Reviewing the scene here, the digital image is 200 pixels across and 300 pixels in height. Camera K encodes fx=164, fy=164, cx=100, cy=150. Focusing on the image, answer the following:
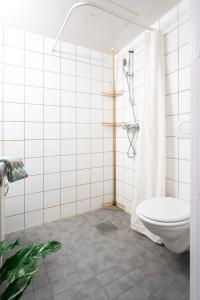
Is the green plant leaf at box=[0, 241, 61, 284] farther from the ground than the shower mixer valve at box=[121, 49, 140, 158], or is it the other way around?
the shower mixer valve at box=[121, 49, 140, 158]

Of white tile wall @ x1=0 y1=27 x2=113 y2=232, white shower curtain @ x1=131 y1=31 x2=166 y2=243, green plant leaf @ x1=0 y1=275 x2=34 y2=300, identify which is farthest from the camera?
white tile wall @ x1=0 y1=27 x2=113 y2=232

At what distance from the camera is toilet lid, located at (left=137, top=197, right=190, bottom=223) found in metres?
1.12

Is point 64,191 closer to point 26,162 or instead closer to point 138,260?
point 26,162

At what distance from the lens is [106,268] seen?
1.27 metres

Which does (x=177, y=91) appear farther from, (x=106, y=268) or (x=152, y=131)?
(x=106, y=268)

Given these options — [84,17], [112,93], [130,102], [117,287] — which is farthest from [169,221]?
[84,17]

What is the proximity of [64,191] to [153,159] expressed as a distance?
116 centimetres

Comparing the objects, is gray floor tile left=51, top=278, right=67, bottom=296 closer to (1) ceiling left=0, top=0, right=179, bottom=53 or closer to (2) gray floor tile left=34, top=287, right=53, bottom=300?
(2) gray floor tile left=34, top=287, right=53, bottom=300

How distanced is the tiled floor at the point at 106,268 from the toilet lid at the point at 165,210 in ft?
1.48

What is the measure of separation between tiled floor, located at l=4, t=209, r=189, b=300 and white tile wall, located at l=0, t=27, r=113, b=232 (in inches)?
14.7

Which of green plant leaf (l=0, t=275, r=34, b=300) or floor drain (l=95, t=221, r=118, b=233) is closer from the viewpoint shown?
green plant leaf (l=0, t=275, r=34, b=300)

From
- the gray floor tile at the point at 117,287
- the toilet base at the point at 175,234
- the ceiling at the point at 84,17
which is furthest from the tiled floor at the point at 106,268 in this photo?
the ceiling at the point at 84,17

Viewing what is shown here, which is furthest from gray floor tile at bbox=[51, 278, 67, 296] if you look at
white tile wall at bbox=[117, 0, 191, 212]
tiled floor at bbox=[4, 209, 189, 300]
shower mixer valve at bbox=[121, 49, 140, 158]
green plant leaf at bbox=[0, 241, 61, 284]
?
shower mixer valve at bbox=[121, 49, 140, 158]

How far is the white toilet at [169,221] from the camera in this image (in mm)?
1099
